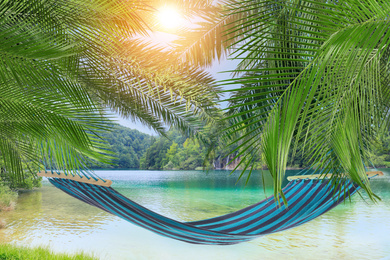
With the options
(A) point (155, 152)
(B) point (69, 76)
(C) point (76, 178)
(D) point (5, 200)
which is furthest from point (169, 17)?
(A) point (155, 152)

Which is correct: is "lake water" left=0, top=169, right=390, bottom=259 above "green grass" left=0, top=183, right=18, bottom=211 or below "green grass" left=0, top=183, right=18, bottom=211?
below

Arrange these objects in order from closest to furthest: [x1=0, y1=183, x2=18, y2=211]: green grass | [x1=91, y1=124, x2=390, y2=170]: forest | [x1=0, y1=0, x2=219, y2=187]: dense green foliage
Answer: [x1=0, y1=0, x2=219, y2=187]: dense green foliage, [x1=0, y1=183, x2=18, y2=211]: green grass, [x1=91, y1=124, x2=390, y2=170]: forest

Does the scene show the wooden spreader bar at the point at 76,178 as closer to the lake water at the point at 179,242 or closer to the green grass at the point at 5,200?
the lake water at the point at 179,242

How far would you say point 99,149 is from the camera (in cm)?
197

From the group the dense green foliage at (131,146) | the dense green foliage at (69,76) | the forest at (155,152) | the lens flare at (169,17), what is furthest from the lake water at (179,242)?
the dense green foliage at (131,146)

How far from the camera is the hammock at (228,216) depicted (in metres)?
2.11

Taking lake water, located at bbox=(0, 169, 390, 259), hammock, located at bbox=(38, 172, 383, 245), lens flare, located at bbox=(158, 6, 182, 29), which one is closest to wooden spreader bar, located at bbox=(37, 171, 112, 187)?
hammock, located at bbox=(38, 172, 383, 245)

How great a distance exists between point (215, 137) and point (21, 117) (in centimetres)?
184

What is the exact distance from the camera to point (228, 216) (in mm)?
2363

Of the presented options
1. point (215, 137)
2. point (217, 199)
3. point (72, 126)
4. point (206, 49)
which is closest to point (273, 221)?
point (215, 137)

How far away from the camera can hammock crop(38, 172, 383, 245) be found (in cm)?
211

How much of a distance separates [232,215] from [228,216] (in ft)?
0.11

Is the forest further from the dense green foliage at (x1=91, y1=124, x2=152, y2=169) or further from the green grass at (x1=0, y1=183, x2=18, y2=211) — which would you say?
the green grass at (x1=0, y1=183, x2=18, y2=211)

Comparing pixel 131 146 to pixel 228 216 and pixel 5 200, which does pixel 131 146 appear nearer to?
pixel 5 200
